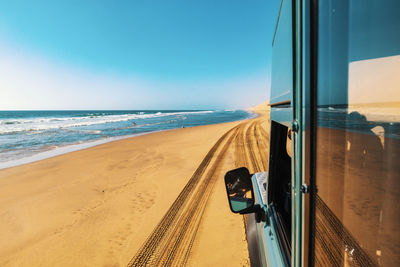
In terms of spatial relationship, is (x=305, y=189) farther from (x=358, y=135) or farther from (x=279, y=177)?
(x=279, y=177)

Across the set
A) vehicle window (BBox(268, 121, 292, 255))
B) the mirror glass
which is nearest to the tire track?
the mirror glass

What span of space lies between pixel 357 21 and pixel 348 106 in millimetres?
292

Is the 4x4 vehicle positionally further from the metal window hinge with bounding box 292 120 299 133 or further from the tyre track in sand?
the tyre track in sand

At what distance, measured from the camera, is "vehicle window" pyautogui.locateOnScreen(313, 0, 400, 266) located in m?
0.58

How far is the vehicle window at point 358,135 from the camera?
1.89 feet

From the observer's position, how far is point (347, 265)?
28.6 inches

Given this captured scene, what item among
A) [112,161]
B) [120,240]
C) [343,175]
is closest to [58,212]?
[120,240]

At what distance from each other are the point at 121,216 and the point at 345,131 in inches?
177

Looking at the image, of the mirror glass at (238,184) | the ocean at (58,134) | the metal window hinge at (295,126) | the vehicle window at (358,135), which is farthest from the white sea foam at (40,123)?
the vehicle window at (358,135)

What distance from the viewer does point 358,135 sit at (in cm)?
67

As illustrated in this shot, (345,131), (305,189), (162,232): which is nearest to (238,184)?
(305,189)

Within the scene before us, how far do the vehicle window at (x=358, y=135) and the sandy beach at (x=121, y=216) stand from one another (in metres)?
2.53

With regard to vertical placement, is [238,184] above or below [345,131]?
below

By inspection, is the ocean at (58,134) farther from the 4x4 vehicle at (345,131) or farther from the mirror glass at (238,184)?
the 4x4 vehicle at (345,131)
